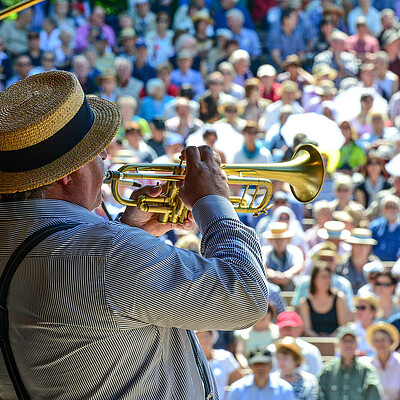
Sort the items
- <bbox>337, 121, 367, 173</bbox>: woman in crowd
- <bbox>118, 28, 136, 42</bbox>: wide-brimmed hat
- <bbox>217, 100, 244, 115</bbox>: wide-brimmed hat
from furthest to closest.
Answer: <bbox>118, 28, 136, 42</bbox>: wide-brimmed hat
<bbox>217, 100, 244, 115</bbox>: wide-brimmed hat
<bbox>337, 121, 367, 173</bbox>: woman in crowd

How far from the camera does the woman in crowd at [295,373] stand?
6238mm

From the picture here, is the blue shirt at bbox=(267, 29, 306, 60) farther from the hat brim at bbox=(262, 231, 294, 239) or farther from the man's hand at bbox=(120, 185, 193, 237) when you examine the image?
the man's hand at bbox=(120, 185, 193, 237)

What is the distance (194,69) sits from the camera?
12.2m

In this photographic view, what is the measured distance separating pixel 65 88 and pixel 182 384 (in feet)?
2.95

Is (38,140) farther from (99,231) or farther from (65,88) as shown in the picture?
(99,231)

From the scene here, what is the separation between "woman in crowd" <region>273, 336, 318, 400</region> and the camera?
6.24m

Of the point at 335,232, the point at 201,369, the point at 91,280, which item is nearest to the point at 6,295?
the point at 91,280

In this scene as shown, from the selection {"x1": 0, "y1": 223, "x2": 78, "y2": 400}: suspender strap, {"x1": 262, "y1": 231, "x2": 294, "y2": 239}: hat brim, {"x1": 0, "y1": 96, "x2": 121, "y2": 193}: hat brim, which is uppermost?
{"x1": 0, "y1": 96, "x2": 121, "y2": 193}: hat brim

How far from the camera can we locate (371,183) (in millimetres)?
9117

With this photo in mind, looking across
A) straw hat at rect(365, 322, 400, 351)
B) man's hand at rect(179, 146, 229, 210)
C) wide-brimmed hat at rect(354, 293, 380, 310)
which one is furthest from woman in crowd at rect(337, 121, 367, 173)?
man's hand at rect(179, 146, 229, 210)

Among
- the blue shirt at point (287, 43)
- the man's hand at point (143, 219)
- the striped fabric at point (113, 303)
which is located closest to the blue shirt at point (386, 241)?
the blue shirt at point (287, 43)

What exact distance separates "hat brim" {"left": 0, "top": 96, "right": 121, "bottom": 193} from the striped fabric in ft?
0.36

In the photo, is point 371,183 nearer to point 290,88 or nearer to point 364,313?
point 290,88

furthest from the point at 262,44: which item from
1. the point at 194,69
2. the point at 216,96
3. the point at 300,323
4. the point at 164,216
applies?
the point at 164,216
